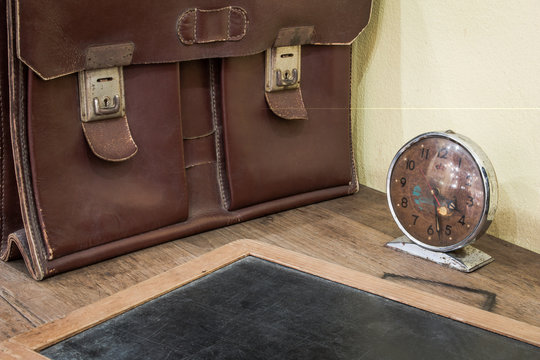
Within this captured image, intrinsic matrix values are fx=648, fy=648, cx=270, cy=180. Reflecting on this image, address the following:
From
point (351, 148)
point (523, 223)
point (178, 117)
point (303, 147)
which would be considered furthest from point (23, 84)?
point (523, 223)

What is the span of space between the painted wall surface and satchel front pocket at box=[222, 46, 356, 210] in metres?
0.10

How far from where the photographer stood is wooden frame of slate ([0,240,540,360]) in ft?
2.35

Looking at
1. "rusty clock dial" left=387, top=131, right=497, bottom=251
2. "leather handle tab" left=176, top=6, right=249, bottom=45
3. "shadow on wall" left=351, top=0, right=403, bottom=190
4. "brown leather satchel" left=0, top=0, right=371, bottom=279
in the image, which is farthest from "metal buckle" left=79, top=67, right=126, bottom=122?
"shadow on wall" left=351, top=0, right=403, bottom=190

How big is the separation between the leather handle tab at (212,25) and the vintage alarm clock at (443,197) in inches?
14.0

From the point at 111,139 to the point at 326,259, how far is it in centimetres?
40

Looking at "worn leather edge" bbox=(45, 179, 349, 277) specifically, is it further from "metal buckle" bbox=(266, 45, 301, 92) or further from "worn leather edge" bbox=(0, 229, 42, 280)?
"metal buckle" bbox=(266, 45, 301, 92)

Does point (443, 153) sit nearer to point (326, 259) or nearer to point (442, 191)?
point (442, 191)

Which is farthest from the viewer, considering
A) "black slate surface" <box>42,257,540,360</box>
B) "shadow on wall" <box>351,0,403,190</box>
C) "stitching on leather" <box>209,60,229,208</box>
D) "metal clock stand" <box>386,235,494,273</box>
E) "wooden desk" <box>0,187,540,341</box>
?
"shadow on wall" <box>351,0,403,190</box>

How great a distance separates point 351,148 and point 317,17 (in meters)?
0.29

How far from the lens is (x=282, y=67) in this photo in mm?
1224

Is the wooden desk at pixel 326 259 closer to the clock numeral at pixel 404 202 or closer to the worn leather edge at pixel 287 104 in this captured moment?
the clock numeral at pixel 404 202

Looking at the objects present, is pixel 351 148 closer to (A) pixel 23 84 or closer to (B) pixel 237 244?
(B) pixel 237 244

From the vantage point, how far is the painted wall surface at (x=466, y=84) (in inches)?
42.9

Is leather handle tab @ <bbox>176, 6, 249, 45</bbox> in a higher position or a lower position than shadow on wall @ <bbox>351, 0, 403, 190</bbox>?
higher
